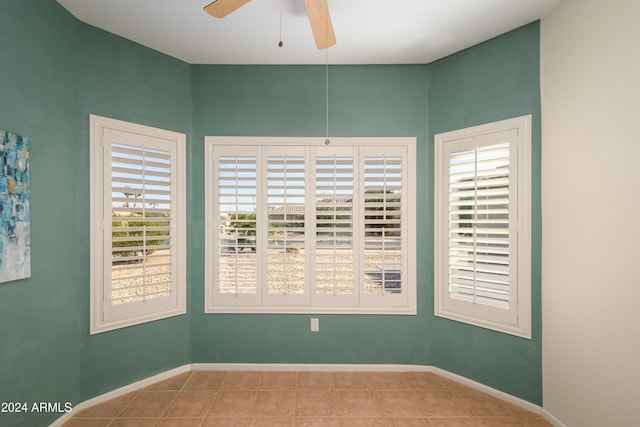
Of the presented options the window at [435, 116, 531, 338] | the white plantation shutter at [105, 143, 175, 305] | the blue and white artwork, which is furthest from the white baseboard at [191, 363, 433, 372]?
the blue and white artwork

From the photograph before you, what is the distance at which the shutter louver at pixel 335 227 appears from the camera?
9.38 feet

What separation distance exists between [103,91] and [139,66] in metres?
0.37

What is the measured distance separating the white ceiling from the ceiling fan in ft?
1.18

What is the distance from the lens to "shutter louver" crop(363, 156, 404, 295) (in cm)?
284

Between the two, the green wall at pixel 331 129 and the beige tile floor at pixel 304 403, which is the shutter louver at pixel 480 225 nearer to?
the green wall at pixel 331 129

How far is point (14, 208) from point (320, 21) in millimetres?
2039

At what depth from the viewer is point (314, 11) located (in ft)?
5.48

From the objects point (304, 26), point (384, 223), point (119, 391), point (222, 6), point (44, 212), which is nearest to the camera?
point (222, 6)

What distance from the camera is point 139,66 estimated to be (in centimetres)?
260

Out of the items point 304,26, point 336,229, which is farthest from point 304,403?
point 304,26

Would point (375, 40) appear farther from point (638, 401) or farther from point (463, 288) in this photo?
point (638, 401)

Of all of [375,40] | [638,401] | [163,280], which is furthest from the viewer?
[163,280]

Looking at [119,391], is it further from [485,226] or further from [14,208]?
[485,226]

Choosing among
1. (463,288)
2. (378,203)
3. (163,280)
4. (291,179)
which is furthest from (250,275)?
(463,288)
